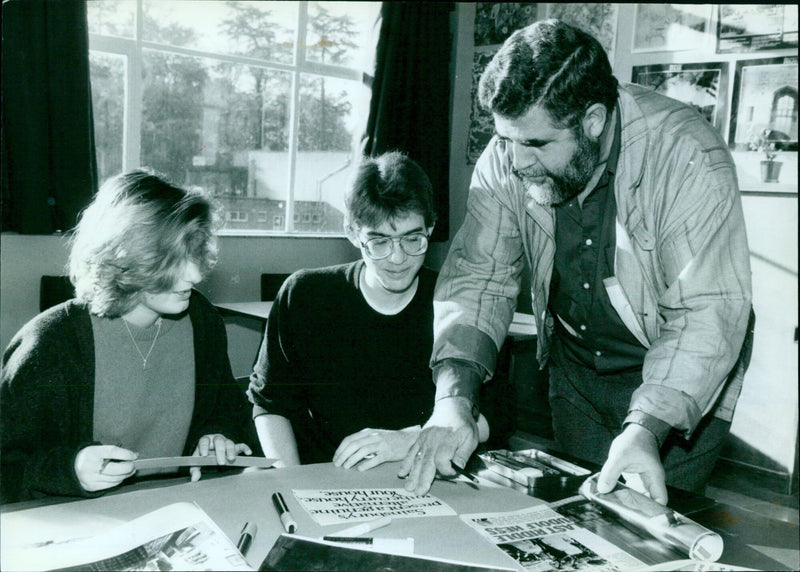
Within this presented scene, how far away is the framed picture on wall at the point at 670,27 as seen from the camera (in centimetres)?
335

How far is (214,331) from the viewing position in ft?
5.18

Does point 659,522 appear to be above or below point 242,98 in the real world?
below

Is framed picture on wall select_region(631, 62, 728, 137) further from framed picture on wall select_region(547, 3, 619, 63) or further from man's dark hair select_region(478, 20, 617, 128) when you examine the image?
man's dark hair select_region(478, 20, 617, 128)

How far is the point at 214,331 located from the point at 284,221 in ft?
8.49

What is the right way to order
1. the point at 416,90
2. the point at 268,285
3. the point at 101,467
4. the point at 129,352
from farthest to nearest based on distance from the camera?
the point at 416,90 → the point at 268,285 → the point at 129,352 → the point at 101,467

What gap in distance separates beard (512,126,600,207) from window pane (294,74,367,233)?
285cm

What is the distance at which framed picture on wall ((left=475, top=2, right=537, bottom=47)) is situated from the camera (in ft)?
13.6

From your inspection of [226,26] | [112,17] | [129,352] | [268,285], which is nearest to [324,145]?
[226,26]

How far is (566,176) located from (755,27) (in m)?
2.43

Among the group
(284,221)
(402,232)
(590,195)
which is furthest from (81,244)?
(284,221)

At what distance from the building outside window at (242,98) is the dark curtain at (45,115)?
0.23 m

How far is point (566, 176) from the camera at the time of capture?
4.32 feet

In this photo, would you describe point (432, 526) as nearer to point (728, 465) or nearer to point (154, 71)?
point (728, 465)

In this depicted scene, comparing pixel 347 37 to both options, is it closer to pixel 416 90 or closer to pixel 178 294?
pixel 416 90
